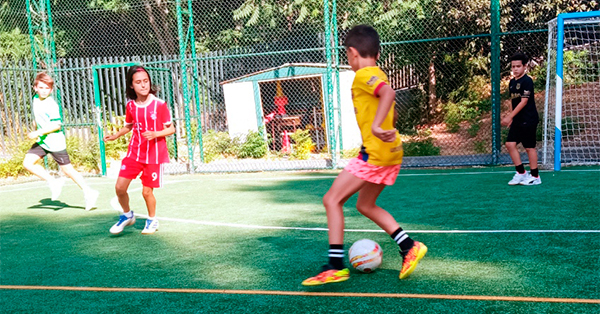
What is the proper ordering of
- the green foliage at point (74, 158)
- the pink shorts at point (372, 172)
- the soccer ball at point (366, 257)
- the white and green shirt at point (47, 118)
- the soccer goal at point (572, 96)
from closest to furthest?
the pink shorts at point (372, 172) → the soccer ball at point (366, 257) → the white and green shirt at point (47, 118) → the soccer goal at point (572, 96) → the green foliage at point (74, 158)

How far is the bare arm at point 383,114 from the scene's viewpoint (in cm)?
396

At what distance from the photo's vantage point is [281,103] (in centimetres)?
1522

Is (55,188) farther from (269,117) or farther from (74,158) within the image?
(269,117)

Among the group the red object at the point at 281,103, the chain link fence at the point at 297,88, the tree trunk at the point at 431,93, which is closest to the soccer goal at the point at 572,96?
the chain link fence at the point at 297,88

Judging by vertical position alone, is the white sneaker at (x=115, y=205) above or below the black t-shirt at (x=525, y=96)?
below

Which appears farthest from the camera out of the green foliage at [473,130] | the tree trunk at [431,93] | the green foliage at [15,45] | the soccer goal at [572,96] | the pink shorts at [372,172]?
the green foliage at [15,45]

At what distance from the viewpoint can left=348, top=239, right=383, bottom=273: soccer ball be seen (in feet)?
14.9

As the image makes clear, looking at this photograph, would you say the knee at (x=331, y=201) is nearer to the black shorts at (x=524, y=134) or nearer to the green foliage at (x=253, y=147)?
the black shorts at (x=524, y=134)

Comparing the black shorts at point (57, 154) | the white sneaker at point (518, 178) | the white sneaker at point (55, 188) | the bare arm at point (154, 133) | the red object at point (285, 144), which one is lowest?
the white sneaker at point (518, 178)

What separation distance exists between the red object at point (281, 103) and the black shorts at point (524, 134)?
7.52m

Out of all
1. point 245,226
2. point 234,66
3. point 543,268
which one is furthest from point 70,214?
point 234,66

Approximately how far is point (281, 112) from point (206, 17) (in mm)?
8481

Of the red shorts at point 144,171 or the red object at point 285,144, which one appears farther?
the red object at point 285,144

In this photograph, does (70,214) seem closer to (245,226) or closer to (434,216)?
(245,226)
